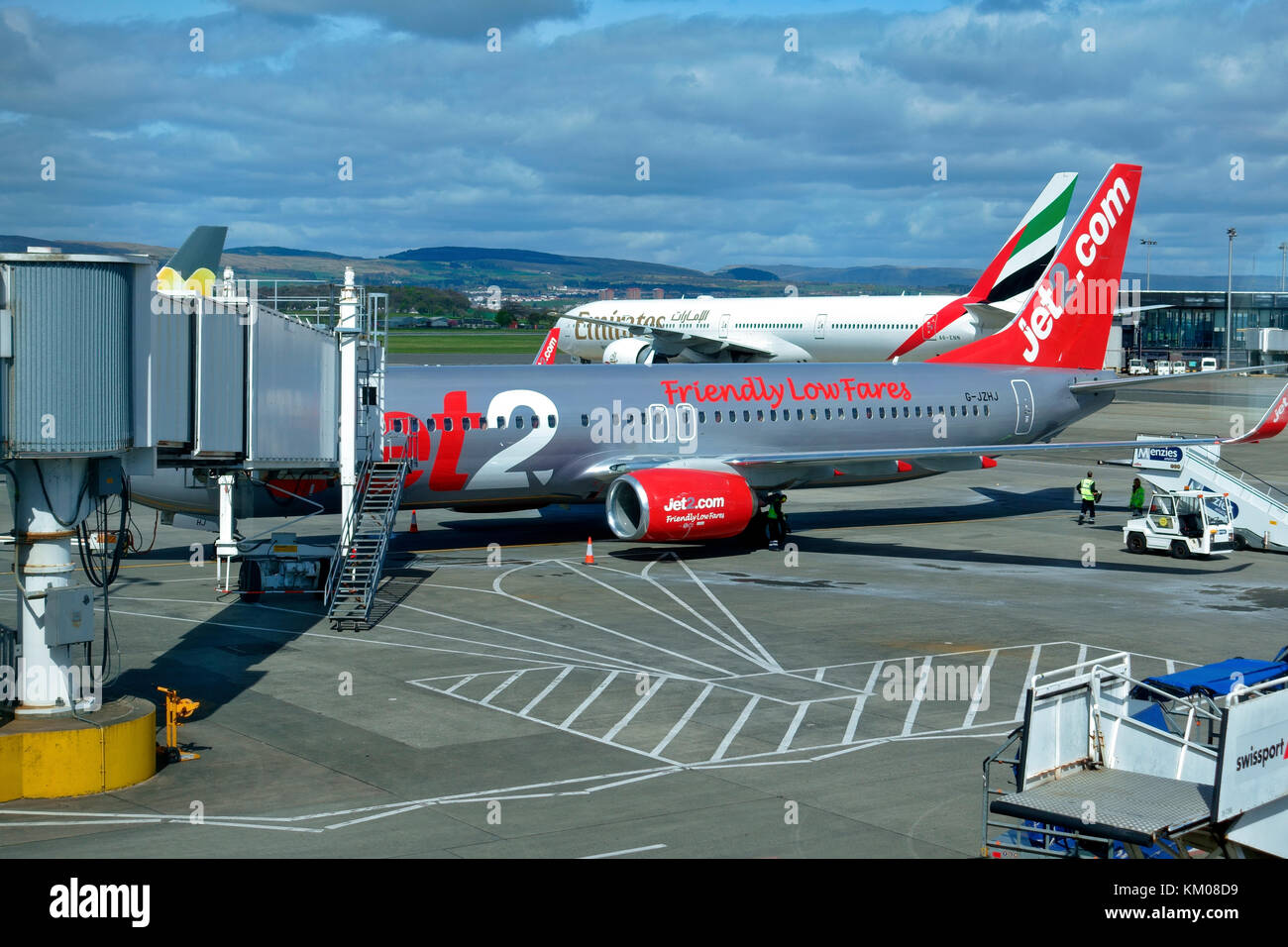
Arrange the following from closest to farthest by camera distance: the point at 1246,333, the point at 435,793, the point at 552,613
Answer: the point at 435,793 < the point at 552,613 < the point at 1246,333

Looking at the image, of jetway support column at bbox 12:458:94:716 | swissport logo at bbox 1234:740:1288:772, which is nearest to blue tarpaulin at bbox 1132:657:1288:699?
swissport logo at bbox 1234:740:1288:772

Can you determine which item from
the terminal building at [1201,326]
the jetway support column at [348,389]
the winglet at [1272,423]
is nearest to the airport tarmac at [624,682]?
the jetway support column at [348,389]

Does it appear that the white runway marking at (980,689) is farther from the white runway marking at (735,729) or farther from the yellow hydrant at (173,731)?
the yellow hydrant at (173,731)

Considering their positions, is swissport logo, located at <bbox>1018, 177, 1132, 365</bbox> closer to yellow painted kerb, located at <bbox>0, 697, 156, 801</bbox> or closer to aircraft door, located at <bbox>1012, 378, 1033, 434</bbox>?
aircraft door, located at <bbox>1012, 378, 1033, 434</bbox>

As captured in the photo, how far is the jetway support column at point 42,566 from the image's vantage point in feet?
58.2

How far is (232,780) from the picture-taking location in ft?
58.8

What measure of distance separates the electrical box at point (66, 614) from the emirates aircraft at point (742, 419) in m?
14.5

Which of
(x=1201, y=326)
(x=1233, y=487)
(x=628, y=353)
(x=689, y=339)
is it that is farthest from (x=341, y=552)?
(x=1201, y=326)

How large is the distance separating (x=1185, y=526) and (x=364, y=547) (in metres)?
22.0

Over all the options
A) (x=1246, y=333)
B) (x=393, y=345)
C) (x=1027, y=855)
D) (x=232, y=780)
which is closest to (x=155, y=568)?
(x=232, y=780)

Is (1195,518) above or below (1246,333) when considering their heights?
below

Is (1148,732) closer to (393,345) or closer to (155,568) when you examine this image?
(155,568)

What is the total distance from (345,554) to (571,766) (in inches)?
478

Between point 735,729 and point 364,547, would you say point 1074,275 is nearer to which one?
point 364,547
